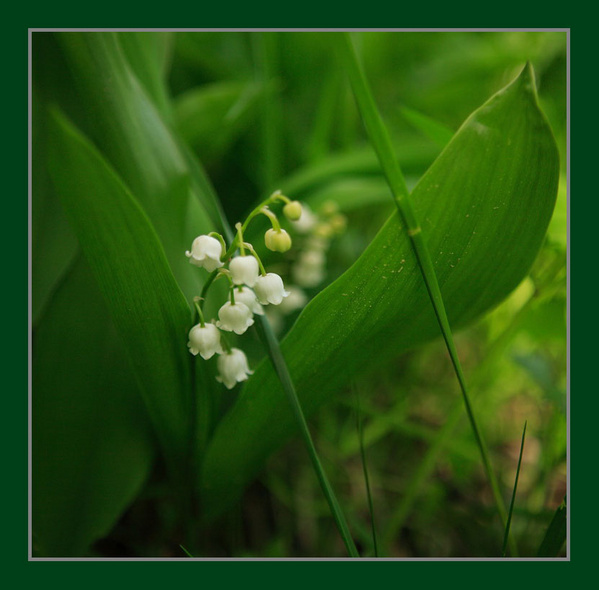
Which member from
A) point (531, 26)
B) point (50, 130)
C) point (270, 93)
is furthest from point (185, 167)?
point (531, 26)

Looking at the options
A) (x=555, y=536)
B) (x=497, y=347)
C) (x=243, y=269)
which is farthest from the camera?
(x=497, y=347)

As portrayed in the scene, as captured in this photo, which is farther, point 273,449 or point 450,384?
point 450,384

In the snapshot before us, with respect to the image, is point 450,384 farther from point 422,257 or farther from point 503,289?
point 422,257

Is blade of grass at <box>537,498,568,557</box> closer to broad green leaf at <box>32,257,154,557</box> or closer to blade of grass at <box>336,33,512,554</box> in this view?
blade of grass at <box>336,33,512,554</box>

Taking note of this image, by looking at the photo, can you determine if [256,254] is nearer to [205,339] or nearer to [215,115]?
[205,339]

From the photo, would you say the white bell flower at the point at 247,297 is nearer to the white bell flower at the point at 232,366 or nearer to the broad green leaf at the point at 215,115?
the white bell flower at the point at 232,366

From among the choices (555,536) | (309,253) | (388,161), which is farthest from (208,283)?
(555,536)
